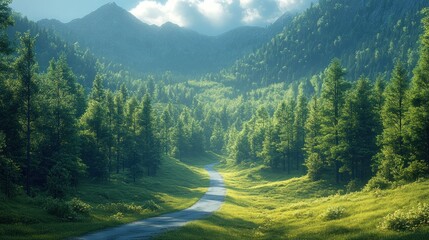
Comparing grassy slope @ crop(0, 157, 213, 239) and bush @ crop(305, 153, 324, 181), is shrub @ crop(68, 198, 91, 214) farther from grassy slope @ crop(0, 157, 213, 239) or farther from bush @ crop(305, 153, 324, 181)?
bush @ crop(305, 153, 324, 181)

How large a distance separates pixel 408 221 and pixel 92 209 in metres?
30.8

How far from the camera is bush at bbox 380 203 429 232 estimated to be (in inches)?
795

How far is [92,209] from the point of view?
37.3 metres

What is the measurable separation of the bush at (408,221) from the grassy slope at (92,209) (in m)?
21.4

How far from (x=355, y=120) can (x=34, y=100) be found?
46.0m

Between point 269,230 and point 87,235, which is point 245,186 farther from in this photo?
point 87,235

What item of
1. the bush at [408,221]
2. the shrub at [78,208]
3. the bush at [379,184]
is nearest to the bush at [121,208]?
the shrub at [78,208]

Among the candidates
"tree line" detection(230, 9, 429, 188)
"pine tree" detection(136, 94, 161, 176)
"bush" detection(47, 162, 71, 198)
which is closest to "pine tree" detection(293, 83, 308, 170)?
"tree line" detection(230, 9, 429, 188)

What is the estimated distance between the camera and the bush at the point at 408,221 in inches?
795

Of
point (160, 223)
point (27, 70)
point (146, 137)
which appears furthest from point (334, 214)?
point (146, 137)

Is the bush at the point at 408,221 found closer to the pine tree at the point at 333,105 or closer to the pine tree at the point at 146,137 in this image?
the pine tree at the point at 333,105

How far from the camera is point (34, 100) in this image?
41.3 metres

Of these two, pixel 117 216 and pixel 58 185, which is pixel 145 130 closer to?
pixel 58 185

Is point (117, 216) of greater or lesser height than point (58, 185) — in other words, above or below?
below
